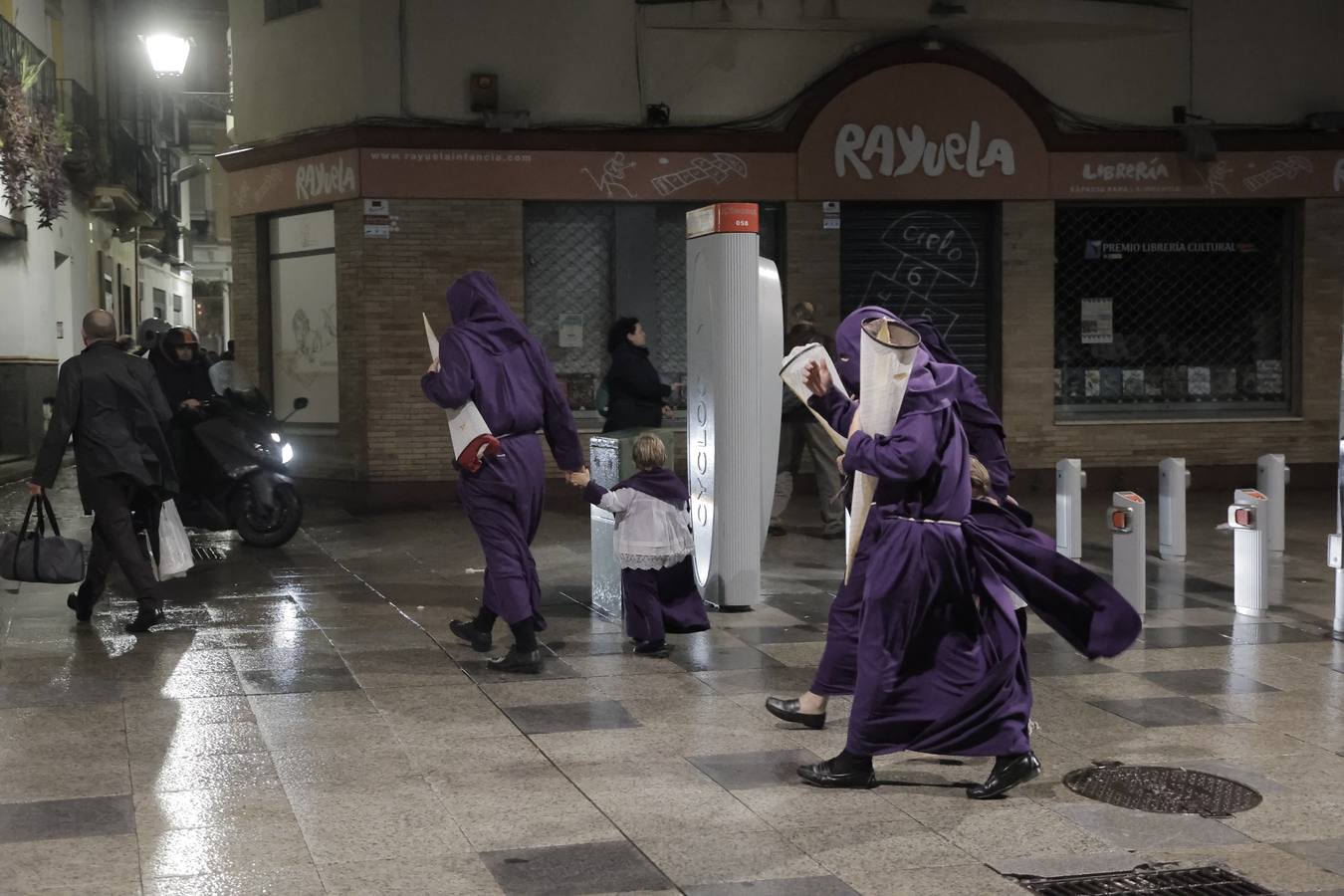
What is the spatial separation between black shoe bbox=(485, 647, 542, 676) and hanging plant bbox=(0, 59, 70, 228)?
12.7 m

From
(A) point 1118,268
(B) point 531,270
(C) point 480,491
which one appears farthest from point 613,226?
(C) point 480,491

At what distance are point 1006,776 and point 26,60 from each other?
18.3 meters

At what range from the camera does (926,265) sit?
54.7 ft

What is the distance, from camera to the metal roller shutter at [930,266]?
1655 cm

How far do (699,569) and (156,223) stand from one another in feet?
85.1

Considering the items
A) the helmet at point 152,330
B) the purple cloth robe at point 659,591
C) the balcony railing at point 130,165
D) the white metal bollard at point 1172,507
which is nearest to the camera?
the purple cloth robe at point 659,591

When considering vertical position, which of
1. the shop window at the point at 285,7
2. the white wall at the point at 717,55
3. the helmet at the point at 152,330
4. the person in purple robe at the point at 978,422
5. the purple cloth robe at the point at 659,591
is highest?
the shop window at the point at 285,7

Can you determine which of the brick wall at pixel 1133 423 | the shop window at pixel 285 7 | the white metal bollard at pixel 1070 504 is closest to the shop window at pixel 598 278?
the brick wall at pixel 1133 423

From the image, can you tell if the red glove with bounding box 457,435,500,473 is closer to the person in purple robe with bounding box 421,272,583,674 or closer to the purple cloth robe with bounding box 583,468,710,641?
the person in purple robe with bounding box 421,272,583,674

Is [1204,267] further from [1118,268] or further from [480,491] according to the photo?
[480,491]

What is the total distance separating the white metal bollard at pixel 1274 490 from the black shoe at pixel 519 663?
6270 mm

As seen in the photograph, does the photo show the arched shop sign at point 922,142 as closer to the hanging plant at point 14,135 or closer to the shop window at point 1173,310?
the shop window at point 1173,310

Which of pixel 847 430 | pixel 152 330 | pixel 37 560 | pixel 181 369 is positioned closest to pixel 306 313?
pixel 152 330

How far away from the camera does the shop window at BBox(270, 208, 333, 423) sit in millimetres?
16484
